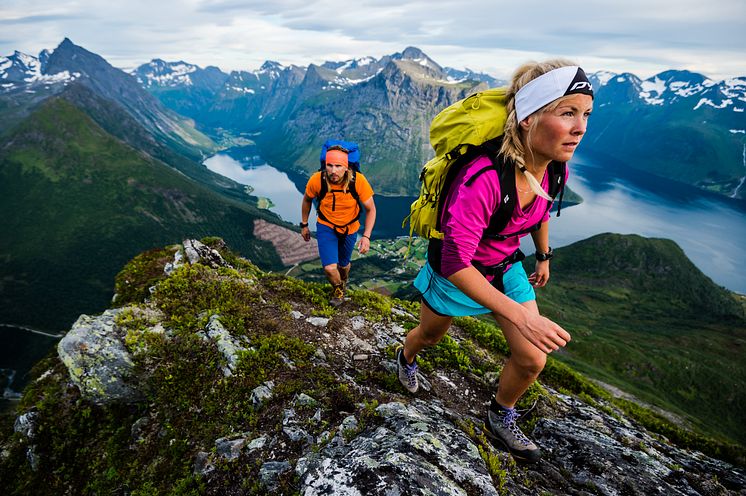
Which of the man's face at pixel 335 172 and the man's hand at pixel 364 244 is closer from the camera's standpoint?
the man's face at pixel 335 172

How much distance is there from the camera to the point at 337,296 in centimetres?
1104

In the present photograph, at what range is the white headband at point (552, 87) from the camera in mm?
3973

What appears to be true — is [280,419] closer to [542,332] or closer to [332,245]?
[542,332]

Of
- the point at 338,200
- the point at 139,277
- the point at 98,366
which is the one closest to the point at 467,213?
the point at 338,200

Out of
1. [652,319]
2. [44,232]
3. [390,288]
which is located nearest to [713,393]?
[652,319]

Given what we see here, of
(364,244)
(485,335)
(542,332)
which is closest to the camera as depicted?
(542,332)

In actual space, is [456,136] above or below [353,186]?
above

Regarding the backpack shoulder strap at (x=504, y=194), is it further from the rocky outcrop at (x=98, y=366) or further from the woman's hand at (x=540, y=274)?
the rocky outcrop at (x=98, y=366)

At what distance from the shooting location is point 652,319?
13762cm

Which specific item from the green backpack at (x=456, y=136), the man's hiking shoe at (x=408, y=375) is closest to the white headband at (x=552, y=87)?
the green backpack at (x=456, y=136)

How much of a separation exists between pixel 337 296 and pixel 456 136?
7.53 m

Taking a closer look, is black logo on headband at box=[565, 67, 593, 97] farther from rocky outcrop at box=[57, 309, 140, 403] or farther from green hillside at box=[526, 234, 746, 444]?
green hillside at box=[526, 234, 746, 444]

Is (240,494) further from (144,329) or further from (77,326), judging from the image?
(77,326)

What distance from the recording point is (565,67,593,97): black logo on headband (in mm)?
4008
